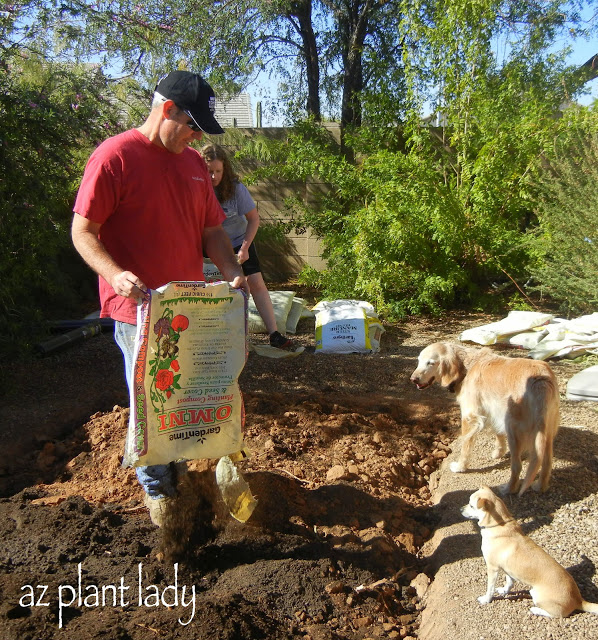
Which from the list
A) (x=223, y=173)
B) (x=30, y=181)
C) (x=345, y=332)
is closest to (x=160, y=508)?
(x=223, y=173)

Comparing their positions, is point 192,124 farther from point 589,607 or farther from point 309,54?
point 309,54

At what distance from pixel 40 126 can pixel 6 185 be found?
843 mm

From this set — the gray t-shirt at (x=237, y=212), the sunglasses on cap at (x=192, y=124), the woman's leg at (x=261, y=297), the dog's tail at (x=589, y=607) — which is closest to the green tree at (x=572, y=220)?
the woman's leg at (x=261, y=297)

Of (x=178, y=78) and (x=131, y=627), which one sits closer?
(x=131, y=627)

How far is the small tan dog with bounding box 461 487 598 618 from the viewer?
2664 millimetres

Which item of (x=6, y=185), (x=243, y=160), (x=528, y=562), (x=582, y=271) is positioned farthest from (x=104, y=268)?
(x=243, y=160)

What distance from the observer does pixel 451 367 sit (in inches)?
167

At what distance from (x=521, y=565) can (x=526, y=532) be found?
2.43 feet

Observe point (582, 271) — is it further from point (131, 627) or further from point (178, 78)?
point (131, 627)

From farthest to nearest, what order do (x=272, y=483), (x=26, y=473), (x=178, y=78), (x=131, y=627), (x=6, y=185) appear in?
(x=6, y=185), (x=26, y=473), (x=272, y=483), (x=178, y=78), (x=131, y=627)

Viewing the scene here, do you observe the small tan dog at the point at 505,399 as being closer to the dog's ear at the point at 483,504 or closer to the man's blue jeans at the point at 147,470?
the dog's ear at the point at 483,504

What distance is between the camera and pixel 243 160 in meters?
11.0

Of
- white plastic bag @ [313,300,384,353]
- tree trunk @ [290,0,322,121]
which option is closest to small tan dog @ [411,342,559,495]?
white plastic bag @ [313,300,384,353]

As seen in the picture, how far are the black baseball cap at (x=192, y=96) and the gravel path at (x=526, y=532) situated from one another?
97.8 inches
